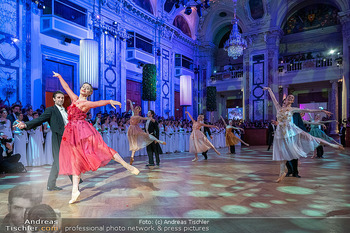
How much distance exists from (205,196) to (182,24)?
19848mm

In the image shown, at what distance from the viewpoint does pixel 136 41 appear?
54.0ft

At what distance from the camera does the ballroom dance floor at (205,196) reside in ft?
9.95

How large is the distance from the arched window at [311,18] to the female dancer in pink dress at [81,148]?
2271 cm

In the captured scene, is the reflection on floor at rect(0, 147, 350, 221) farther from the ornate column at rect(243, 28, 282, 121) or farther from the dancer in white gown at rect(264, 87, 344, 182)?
the ornate column at rect(243, 28, 282, 121)

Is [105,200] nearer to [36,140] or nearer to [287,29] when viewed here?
[36,140]

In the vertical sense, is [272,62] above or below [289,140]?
above

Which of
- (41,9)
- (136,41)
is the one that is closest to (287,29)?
(136,41)

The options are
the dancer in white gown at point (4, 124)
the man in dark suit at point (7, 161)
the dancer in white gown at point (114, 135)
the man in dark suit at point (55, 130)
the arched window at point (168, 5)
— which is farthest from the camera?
the arched window at point (168, 5)

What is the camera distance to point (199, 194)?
399 centimetres

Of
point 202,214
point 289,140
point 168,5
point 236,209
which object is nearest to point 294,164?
point 289,140

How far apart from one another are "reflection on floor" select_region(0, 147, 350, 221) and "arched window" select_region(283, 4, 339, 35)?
63.4 feet

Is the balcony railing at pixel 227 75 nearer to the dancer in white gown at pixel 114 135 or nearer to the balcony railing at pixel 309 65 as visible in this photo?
the balcony railing at pixel 309 65

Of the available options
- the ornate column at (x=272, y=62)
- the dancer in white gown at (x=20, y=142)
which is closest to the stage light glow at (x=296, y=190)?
the dancer in white gown at (x=20, y=142)

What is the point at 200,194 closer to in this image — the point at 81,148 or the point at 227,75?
the point at 81,148
